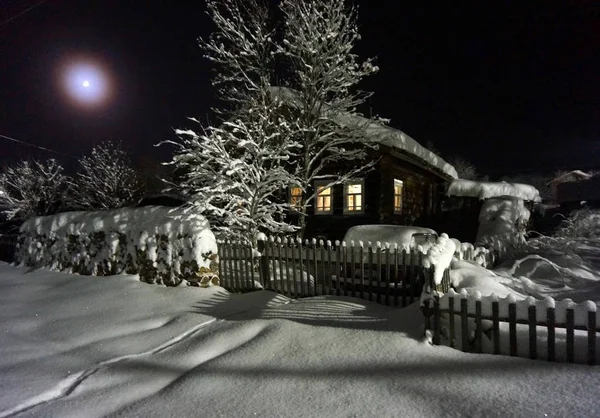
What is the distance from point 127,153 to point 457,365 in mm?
32042

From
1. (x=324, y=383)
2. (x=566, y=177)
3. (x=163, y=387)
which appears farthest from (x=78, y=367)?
(x=566, y=177)

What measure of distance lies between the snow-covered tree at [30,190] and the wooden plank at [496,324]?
27.4 meters

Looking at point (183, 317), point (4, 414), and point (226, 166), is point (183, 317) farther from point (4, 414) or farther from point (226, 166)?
point (226, 166)

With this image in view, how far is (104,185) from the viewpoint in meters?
25.5

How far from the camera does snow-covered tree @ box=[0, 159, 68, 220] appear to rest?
23.8 m

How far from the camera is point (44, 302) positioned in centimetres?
796

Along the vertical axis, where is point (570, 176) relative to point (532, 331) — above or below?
above

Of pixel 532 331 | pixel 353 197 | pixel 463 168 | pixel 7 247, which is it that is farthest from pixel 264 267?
pixel 463 168

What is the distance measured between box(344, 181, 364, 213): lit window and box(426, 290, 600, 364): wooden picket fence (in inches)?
418

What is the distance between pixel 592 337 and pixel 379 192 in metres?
10.9

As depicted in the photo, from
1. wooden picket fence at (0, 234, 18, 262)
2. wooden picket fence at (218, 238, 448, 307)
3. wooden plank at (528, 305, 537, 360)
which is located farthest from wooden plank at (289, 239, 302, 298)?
wooden picket fence at (0, 234, 18, 262)

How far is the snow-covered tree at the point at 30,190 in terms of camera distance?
935 inches

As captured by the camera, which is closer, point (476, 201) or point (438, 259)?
point (438, 259)

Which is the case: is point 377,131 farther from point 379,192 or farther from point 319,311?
point 319,311
